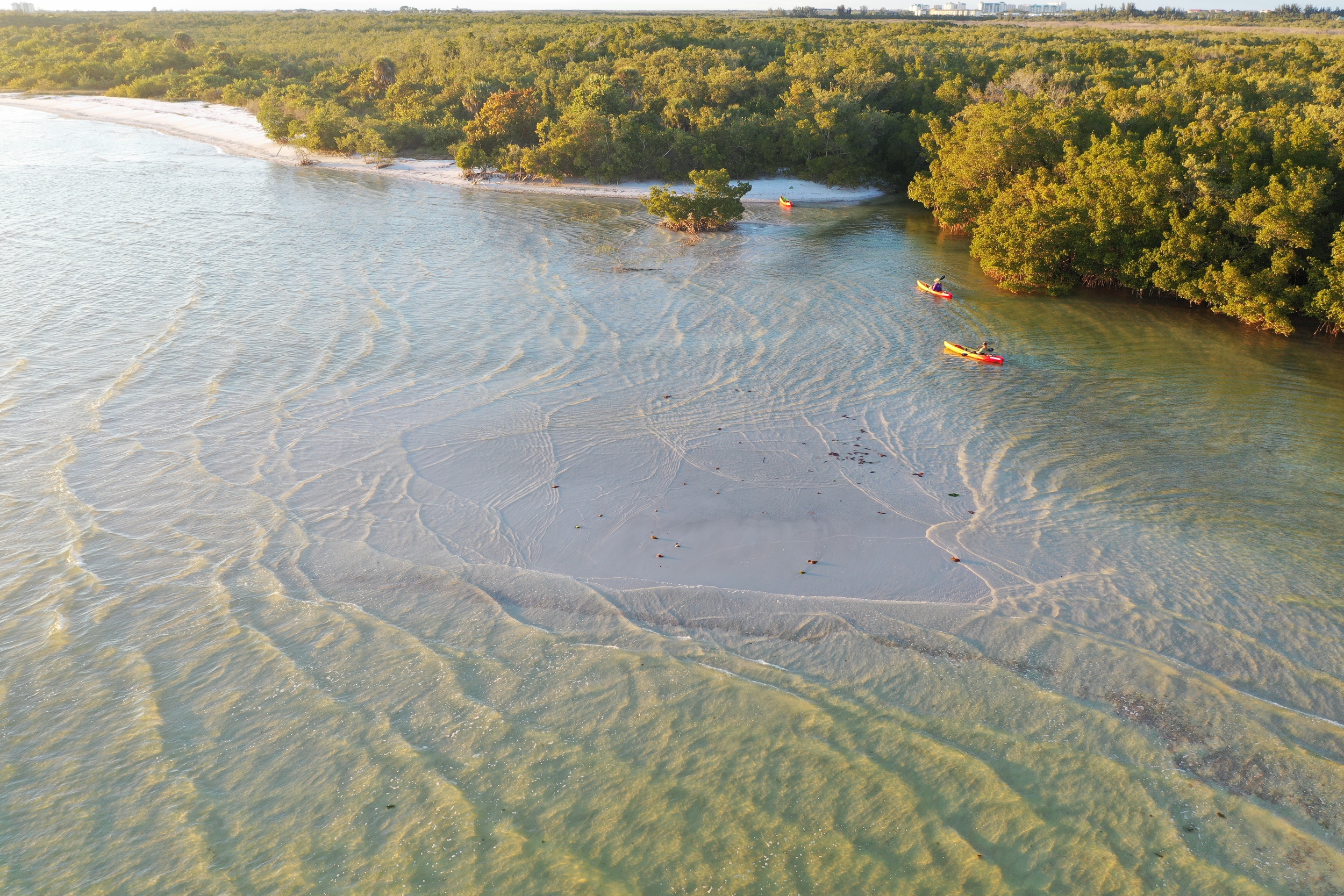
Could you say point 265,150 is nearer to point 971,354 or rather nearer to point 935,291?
point 935,291

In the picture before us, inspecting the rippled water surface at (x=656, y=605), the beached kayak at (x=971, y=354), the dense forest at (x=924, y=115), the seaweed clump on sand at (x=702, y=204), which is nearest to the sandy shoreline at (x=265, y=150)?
the dense forest at (x=924, y=115)

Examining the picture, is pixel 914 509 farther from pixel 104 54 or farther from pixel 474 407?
pixel 104 54

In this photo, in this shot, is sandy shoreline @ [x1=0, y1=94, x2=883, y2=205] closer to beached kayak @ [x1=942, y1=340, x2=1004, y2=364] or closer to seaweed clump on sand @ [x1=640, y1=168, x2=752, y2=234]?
seaweed clump on sand @ [x1=640, y1=168, x2=752, y2=234]

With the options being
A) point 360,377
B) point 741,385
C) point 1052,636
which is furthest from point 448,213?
point 1052,636

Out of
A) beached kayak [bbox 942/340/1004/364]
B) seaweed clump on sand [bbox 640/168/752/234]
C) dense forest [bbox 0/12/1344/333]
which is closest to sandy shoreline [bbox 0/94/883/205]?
dense forest [bbox 0/12/1344/333]

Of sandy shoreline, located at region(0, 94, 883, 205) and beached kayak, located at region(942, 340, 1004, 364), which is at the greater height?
sandy shoreline, located at region(0, 94, 883, 205)
